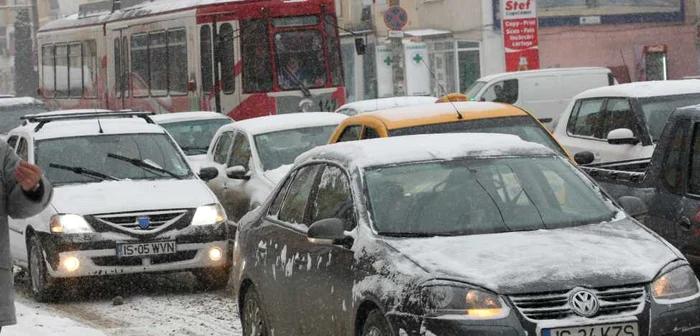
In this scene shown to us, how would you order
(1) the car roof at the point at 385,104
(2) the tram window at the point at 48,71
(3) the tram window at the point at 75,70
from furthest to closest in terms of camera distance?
(2) the tram window at the point at 48,71, (3) the tram window at the point at 75,70, (1) the car roof at the point at 385,104

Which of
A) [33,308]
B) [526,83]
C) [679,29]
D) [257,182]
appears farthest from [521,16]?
[33,308]

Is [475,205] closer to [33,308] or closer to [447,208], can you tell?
[447,208]

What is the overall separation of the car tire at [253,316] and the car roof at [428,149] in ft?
2.99

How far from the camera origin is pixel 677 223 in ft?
29.8

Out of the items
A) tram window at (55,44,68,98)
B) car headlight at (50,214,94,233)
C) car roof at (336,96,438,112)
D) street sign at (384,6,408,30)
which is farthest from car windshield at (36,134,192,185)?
tram window at (55,44,68,98)

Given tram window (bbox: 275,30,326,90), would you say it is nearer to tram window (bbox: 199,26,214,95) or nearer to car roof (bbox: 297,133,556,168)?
tram window (bbox: 199,26,214,95)

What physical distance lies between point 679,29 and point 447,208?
38.7 meters

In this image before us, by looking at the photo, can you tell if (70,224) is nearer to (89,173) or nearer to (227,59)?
(89,173)

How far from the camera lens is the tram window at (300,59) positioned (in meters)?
28.5

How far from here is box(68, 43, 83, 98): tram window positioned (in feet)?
123

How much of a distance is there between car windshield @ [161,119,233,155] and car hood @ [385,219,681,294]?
13778 mm

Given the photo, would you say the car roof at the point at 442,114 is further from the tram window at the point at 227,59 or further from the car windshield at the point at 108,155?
the tram window at the point at 227,59

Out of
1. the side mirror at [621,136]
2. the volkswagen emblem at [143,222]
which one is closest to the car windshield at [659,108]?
the side mirror at [621,136]

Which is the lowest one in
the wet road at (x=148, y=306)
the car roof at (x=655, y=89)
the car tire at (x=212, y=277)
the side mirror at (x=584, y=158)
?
the wet road at (x=148, y=306)
